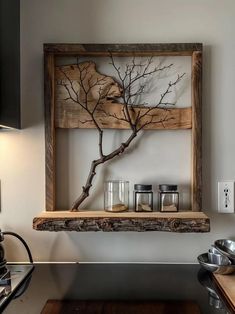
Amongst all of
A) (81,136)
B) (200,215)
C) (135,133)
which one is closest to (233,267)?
(200,215)

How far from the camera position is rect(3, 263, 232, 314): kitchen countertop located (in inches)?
40.6

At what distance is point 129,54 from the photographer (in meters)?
1.35

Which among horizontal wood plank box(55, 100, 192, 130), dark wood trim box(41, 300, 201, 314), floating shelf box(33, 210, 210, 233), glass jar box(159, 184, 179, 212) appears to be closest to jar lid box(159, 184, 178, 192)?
glass jar box(159, 184, 179, 212)

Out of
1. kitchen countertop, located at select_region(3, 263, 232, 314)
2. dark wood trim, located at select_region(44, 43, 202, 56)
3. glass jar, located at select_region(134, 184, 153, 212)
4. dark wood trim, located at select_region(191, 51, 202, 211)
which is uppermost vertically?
dark wood trim, located at select_region(44, 43, 202, 56)

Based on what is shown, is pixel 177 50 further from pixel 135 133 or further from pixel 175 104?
pixel 135 133

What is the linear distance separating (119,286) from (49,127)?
0.66 meters

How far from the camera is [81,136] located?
139 cm

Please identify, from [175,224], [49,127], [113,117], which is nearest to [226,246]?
[175,224]

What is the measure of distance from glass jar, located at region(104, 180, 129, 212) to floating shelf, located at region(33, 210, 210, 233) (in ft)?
0.31

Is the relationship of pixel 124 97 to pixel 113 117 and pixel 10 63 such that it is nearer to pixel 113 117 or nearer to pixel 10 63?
pixel 113 117

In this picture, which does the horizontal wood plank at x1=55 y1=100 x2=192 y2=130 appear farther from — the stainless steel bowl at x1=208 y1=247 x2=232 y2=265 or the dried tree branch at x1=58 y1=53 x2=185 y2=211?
the stainless steel bowl at x1=208 y1=247 x2=232 y2=265

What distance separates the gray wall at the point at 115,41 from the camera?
1368mm

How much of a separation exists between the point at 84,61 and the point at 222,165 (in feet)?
2.31

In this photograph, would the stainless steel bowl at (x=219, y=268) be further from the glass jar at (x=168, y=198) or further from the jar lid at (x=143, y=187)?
the jar lid at (x=143, y=187)
